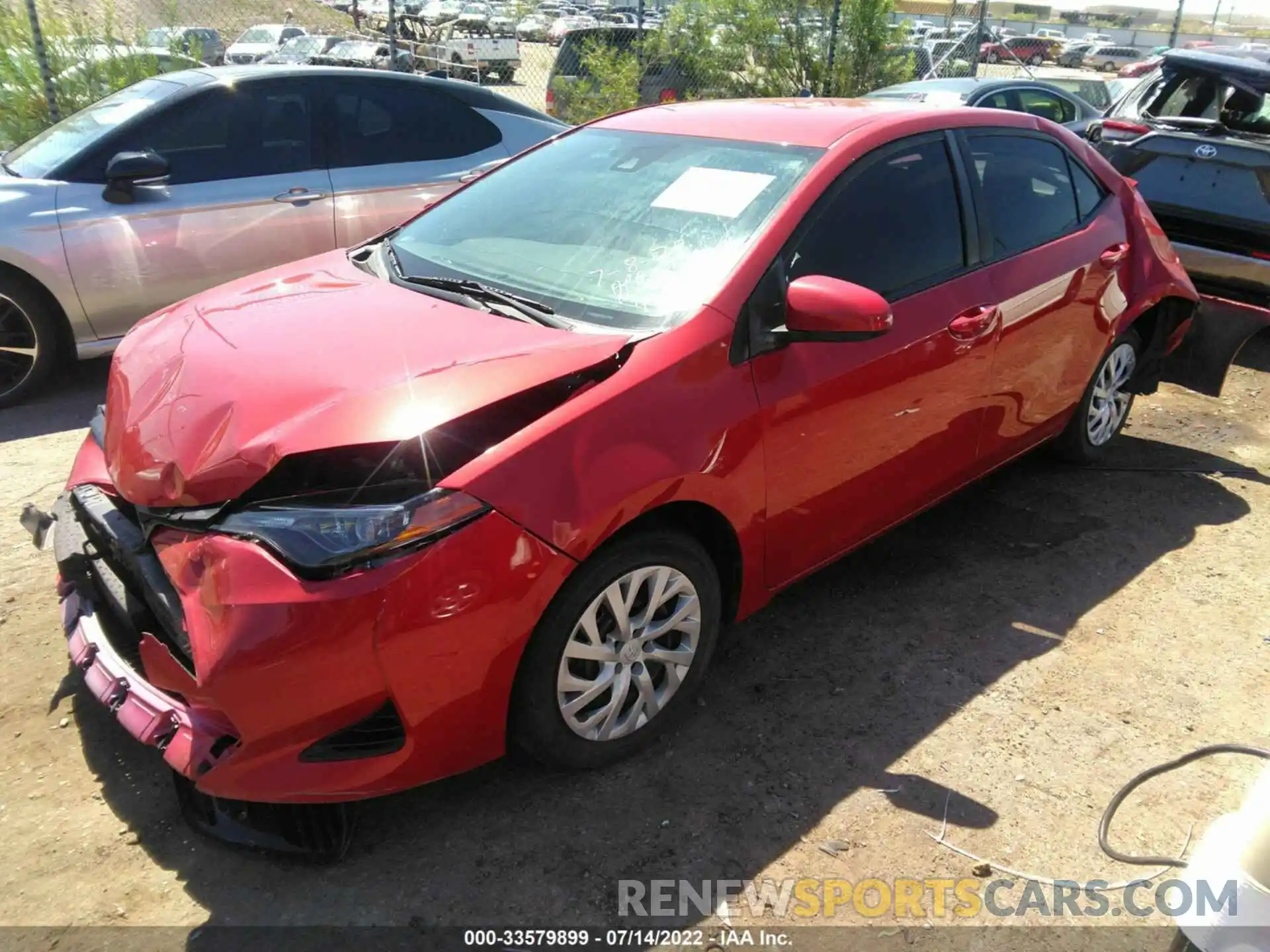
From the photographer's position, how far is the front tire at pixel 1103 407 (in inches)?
180

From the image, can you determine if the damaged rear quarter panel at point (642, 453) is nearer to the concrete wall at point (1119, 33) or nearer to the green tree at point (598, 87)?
the green tree at point (598, 87)

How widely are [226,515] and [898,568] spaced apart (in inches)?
104

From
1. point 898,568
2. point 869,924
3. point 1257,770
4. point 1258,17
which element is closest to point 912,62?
point 898,568

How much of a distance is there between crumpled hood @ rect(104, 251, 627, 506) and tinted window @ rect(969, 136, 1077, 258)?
189cm

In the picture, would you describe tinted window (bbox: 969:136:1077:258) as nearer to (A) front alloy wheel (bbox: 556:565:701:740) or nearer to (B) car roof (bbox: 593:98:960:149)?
(B) car roof (bbox: 593:98:960:149)

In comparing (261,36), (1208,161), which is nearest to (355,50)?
(261,36)

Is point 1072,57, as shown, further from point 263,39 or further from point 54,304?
point 54,304

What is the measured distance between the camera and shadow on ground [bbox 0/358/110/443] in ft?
16.3

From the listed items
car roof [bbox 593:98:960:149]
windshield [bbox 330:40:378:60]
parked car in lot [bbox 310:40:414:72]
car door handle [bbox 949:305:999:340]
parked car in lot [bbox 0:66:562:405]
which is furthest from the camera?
windshield [bbox 330:40:378:60]

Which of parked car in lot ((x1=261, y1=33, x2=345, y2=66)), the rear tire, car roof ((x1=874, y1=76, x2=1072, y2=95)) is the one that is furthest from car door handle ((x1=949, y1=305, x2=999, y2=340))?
parked car in lot ((x1=261, y1=33, x2=345, y2=66))

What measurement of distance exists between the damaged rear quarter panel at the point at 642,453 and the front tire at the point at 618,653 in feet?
0.40

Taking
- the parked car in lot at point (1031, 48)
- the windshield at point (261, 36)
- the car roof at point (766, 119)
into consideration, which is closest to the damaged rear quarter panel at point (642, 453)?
the car roof at point (766, 119)

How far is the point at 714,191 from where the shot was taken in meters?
3.13

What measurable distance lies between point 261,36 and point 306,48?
3.61 meters
